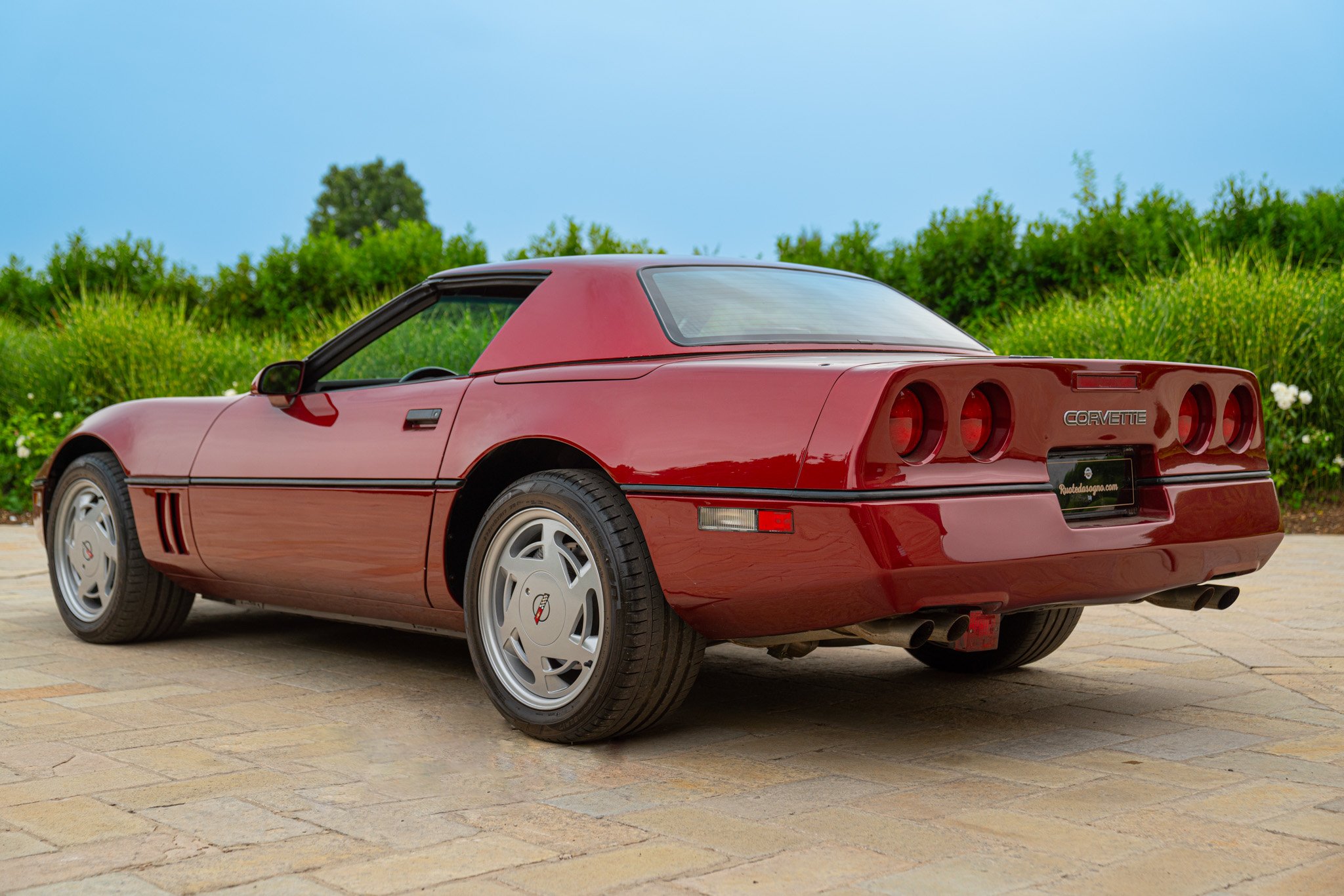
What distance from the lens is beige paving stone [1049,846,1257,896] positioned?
7.78 feet

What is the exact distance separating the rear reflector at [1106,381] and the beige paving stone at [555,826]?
1.43 meters

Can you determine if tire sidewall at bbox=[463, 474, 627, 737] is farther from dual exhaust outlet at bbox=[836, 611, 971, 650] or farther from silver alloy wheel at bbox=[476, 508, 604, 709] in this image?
dual exhaust outlet at bbox=[836, 611, 971, 650]

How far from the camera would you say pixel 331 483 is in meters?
4.17

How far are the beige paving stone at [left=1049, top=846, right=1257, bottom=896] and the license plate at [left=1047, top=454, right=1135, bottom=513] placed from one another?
36.3 inches

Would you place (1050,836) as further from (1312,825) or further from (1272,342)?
(1272,342)

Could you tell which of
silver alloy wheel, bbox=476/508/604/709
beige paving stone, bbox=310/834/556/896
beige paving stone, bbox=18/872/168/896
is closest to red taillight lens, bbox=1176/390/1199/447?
silver alloy wheel, bbox=476/508/604/709

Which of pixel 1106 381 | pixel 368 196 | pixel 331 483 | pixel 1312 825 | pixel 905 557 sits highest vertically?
pixel 368 196

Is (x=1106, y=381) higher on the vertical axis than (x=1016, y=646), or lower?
higher

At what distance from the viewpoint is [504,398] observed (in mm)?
3709

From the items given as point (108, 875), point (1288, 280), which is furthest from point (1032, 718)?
point (1288, 280)

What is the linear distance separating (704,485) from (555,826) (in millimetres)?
854

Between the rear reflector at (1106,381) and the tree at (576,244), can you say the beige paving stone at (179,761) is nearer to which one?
the rear reflector at (1106,381)

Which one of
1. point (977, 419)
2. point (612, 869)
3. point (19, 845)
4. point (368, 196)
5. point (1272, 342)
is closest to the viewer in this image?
point (612, 869)

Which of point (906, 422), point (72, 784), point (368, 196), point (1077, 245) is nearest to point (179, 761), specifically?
point (72, 784)
